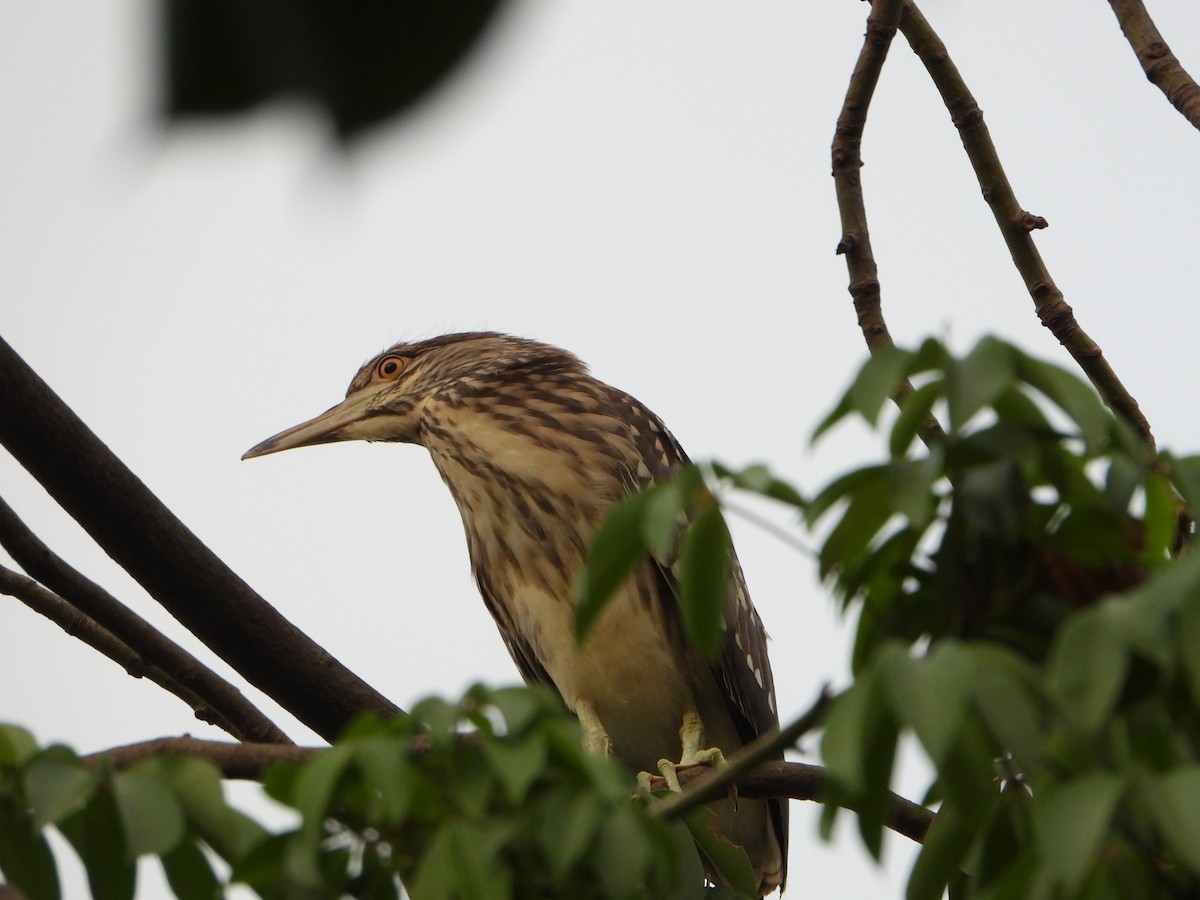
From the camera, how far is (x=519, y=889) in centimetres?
154

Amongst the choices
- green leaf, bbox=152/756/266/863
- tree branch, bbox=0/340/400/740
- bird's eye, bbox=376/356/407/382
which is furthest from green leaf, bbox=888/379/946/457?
bird's eye, bbox=376/356/407/382

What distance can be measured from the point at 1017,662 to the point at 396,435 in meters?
4.50

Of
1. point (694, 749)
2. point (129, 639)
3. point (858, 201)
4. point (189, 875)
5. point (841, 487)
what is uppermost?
point (858, 201)

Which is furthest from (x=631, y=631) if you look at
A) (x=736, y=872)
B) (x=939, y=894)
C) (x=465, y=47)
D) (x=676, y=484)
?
(x=465, y=47)

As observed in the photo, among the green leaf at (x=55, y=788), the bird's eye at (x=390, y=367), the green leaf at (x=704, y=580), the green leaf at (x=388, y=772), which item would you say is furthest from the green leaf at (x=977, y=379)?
the bird's eye at (x=390, y=367)

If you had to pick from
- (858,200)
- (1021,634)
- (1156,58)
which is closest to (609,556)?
(1021,634)

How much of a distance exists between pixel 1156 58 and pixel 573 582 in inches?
89.6

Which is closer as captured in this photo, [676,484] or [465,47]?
[465,47]

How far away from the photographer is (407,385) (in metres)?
5.72

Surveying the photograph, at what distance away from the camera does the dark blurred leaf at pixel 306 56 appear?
920 mm

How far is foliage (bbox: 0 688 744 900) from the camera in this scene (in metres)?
1.44

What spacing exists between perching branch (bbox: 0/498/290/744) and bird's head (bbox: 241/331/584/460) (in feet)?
5.20

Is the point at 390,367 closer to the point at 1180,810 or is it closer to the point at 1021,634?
the point at 1021,634

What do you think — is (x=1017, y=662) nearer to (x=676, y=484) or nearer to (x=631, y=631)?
(x=676, y=484)
